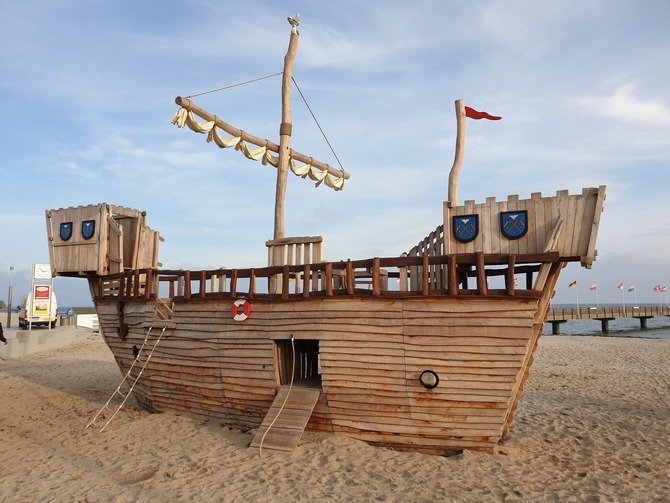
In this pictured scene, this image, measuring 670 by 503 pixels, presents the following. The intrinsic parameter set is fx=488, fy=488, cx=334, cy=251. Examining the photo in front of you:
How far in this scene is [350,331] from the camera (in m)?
8.15

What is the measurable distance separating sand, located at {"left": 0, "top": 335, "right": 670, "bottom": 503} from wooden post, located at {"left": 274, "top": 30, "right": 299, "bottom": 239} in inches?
194

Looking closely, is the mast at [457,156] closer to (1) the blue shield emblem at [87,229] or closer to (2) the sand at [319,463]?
(2) the sand at [319,463]

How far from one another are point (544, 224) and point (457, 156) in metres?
2.12

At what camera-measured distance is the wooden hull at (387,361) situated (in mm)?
7434

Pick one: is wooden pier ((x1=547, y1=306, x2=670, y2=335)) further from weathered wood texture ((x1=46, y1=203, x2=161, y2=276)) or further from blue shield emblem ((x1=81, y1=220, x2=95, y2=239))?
blue shield emblem ((x1=81, y1=220, x2=95, y2=239))

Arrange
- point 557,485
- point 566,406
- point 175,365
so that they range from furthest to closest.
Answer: point 566,406
point 175,365
point 557,485

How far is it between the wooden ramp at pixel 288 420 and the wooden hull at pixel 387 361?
0.98ft

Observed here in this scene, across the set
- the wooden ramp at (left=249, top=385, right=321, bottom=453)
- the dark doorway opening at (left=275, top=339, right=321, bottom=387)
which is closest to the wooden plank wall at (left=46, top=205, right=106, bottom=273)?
the dark doorway opening at (left=275, top=339, right=321, bottom=387)

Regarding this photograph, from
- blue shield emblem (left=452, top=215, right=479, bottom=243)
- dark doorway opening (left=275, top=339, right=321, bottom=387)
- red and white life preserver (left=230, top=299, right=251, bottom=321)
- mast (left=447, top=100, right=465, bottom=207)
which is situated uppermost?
mast (left=447, top=100, right=465, bottom=207)

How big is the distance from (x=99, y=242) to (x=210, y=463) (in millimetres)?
6484

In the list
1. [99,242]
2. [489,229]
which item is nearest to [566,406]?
[489,229]

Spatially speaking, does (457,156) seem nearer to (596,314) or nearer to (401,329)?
(401,329)

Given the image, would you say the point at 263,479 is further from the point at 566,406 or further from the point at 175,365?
the point at 566,406

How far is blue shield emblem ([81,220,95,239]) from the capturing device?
39.0 ft
